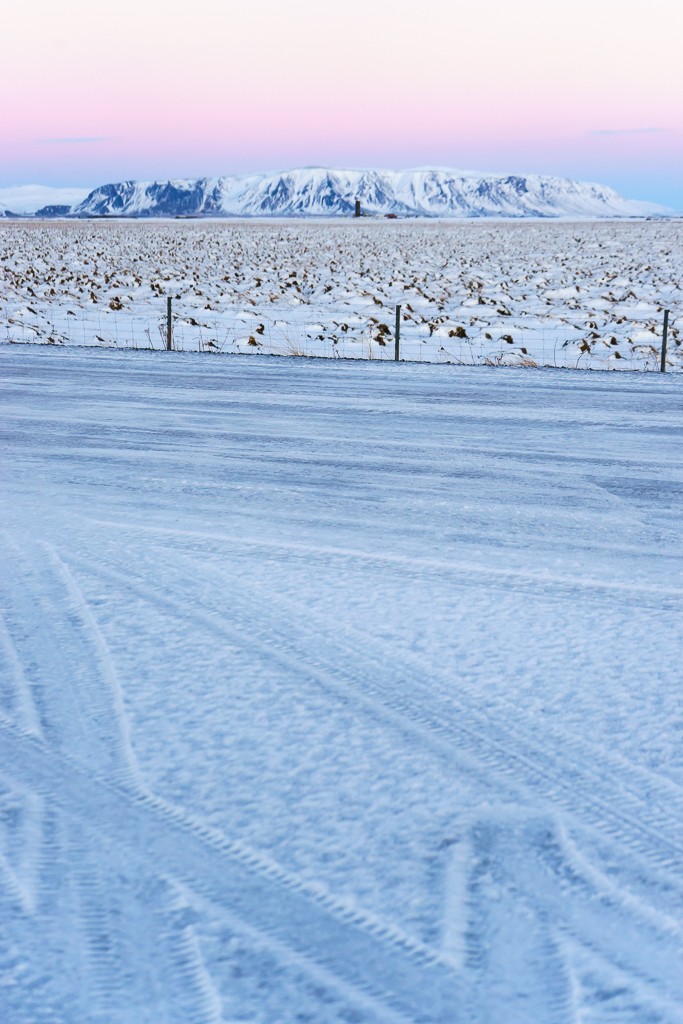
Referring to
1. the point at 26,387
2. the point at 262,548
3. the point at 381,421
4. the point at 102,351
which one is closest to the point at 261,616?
the point at 262,548

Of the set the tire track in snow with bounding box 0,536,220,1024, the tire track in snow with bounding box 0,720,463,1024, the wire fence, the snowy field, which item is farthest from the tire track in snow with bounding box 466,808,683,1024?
the snowy field

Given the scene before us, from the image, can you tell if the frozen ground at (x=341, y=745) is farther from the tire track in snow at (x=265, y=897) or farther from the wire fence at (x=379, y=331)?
the wire fence at (x=379, y=331)

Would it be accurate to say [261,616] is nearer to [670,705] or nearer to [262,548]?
[262,548]

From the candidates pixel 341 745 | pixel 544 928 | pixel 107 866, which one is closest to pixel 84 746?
pixel 107 866

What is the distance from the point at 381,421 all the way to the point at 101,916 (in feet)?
24.4

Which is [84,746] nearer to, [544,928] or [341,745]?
[341,745]

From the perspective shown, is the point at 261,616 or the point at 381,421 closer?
the point at 261,616

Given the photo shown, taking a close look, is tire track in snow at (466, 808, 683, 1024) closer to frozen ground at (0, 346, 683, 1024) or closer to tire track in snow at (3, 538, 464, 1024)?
frozen ground at (0, 346, 683, 1024)

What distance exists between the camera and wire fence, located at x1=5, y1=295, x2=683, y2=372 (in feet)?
52.7

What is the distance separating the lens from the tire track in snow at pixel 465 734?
130 inches

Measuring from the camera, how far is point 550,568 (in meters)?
5.73

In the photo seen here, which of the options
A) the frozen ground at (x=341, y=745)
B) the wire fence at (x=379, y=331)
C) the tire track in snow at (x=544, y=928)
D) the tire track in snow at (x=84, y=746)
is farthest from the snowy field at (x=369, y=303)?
the tire track in snow at (x=544, y=928)

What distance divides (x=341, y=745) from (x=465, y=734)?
474 mm

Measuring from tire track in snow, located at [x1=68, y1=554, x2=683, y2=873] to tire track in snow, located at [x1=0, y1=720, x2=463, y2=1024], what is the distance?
88cm
